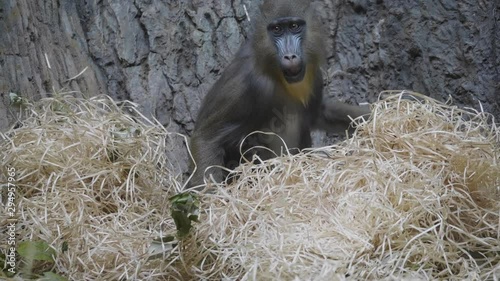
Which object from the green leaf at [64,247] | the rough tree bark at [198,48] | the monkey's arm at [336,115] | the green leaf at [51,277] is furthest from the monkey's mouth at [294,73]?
the green leaf at [51,277]

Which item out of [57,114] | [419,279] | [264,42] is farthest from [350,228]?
[57,114]

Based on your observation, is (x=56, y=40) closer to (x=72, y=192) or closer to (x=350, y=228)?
(x=72, y=192)

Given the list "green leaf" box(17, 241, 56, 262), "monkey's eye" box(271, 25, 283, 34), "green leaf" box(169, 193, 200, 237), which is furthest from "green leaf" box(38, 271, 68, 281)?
"monkey's eye" box(271, 25, 283, 34)

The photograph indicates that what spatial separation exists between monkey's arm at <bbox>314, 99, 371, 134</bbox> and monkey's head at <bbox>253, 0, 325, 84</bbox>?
58 cm

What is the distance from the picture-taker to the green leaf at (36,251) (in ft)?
13.9

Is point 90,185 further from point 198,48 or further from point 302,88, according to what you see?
point 198,48

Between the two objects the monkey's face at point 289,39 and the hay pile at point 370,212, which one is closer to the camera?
the hay pile at point 370,212

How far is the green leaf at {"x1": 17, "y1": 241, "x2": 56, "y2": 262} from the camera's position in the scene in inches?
167

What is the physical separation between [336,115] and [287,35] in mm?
922

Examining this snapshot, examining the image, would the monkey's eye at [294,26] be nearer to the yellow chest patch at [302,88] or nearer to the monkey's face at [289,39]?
the monkey's face at [289,39]

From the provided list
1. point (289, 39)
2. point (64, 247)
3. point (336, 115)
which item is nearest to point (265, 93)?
point (289, 39)

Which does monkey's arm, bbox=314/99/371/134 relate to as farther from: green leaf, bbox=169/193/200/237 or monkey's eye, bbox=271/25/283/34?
green leaf, bbox=169/193/200/237

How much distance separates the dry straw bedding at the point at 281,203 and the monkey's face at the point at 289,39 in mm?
565

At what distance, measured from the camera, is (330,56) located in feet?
21.5
